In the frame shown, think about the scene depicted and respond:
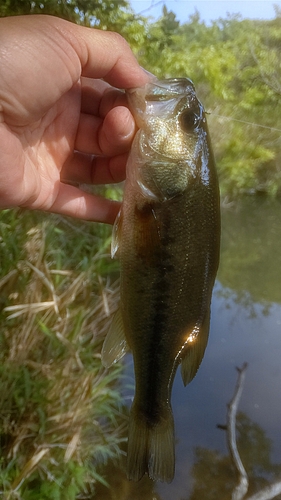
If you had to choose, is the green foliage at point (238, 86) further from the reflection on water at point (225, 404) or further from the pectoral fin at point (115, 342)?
the pectoral fin at point (115, 342)

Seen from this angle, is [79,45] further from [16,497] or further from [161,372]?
[16,497]

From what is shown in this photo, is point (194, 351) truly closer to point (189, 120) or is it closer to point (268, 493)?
point (189, 120)

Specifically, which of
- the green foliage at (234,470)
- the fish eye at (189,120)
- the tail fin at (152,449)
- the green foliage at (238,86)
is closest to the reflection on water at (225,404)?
the green foliage at (234,470)

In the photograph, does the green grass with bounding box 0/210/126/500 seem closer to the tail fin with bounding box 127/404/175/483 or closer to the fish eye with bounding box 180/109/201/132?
the tail fin with bounding box 127/404/175/483

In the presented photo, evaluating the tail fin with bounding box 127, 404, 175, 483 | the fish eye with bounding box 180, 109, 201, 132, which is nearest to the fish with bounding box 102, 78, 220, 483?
the fish eye with bounding box 180, 109, 201, 132

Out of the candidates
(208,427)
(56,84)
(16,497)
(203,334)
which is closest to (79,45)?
(56,84)

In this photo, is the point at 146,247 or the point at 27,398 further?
the point at 27,398

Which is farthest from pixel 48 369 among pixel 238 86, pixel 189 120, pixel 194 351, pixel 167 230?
pixel 238 86
